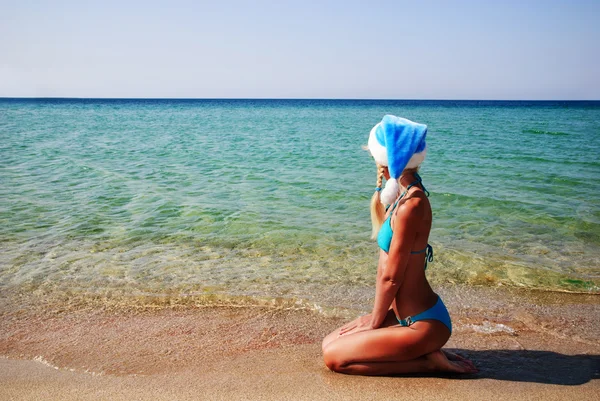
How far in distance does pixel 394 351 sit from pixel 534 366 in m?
1.31

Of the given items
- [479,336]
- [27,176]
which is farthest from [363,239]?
[27,176]

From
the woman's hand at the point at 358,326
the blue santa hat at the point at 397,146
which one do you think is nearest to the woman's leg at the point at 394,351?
the woman's hand at the point at 358,326

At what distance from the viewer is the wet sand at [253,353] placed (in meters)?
3.45

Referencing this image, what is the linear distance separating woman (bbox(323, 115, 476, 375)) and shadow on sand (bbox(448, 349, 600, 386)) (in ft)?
0.91

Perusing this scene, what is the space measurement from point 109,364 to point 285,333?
162 centimetres

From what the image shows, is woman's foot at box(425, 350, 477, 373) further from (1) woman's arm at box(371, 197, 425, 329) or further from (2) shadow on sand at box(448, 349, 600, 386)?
(1) woman's arm at box(371, 197, 425, 329)

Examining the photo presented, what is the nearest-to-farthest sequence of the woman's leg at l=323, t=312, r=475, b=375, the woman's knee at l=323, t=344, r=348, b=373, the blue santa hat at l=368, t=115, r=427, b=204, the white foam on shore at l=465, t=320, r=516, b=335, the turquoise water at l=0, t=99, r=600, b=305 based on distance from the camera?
the blue santa hat at l=368, t=115, r=427, b=204 < the woman's leg at l=323, t=312, r=475, b=375 < the woman's knee at l=323, t=344, r=348, b=373 < the white foam on shore at l=465, t=320, r=516, b=335 < the turquoise water at l=0, t=99, r=600, b=305

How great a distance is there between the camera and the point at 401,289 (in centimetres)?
360

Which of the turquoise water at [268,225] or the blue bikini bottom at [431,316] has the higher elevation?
the blue bikini bottom at [431,316]

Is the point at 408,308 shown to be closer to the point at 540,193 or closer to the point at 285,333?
the point at 285,333

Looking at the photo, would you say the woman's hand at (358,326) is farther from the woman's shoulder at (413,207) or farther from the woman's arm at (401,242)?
the woman's shoulder at (413,207)

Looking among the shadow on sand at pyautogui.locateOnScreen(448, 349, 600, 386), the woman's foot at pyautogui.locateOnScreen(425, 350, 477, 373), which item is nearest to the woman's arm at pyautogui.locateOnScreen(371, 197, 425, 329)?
the woman's foot at pyautogui.locateOnScreen(425, 350, 477, 373)

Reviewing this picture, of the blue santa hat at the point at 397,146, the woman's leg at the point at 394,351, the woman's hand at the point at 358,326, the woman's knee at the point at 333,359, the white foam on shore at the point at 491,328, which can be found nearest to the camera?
the blue santa hat at the point at 397,146

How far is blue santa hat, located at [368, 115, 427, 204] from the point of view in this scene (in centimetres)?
338
